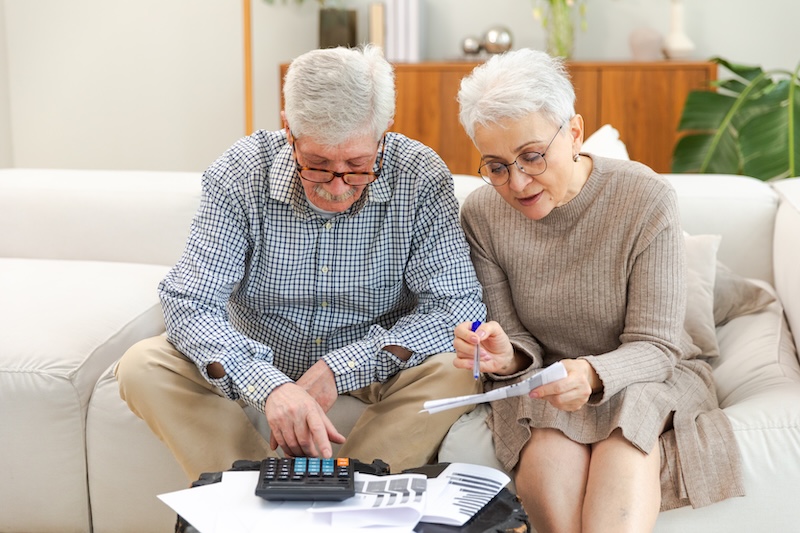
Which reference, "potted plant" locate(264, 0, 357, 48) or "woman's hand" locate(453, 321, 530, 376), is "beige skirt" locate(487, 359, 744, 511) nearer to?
"woman's hand" locate(453, 321, 530, 376)

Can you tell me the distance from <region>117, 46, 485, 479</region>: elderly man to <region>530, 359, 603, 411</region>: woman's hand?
0.84 ft

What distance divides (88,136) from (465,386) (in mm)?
3755

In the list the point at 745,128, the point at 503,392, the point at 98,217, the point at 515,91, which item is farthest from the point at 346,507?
the point at 745,128

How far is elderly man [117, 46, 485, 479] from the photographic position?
1660mm

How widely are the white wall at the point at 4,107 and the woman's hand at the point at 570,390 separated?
4.21 m

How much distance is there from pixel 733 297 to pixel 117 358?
142cm

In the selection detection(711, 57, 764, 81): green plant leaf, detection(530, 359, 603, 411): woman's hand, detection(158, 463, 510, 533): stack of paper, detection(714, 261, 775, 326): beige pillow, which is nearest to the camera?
detection(158, 463, 510, 533): stack of paper

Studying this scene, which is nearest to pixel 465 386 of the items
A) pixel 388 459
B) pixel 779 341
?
pixel 388 459

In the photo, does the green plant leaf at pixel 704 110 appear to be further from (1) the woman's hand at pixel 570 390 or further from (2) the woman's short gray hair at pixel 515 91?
(1) the woman's hand at pixel 570 390

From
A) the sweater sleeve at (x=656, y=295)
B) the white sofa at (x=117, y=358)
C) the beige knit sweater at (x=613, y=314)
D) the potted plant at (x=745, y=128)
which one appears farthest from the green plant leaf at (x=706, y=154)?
the sweater sleeve at (x=656, y=295)

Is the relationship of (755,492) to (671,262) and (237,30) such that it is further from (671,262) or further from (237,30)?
(237,30)

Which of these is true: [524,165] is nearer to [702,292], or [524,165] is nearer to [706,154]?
[702,292]

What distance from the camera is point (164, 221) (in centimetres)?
262

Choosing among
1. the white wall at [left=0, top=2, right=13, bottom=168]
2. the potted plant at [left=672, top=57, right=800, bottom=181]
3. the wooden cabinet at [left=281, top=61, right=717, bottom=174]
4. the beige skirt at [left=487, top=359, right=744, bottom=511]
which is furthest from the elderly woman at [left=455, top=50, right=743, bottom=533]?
the white wall at [left=0, top=2, right=13, bottom=168]
